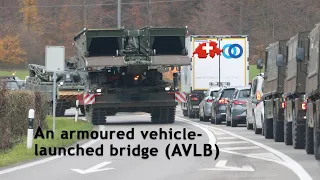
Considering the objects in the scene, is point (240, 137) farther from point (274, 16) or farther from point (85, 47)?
point (274, 16)

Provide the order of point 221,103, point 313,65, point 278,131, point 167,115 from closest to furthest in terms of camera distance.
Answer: point 313,65, point 278,131, point 167,115, point 221,103

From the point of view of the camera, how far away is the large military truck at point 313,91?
19.6 meters

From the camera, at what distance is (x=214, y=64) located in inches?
1774

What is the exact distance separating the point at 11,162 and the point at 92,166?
1.90 m

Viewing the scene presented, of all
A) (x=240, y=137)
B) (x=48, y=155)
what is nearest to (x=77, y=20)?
(x=240, y=137)

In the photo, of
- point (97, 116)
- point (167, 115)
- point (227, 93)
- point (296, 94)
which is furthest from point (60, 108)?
point (296, 94)

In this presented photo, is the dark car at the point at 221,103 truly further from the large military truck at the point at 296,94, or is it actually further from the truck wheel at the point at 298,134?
the truck wheel at the point at 298,134

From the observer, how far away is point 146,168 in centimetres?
1823

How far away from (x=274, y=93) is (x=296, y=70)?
400cm

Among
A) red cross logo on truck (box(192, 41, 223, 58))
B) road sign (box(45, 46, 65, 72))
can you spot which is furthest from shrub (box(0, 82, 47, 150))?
red cross logo on truck (box(192, 41, 223, 58))

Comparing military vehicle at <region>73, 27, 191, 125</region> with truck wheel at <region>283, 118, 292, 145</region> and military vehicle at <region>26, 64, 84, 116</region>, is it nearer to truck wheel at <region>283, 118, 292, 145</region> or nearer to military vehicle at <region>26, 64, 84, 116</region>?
military vehicle at <region>26, 64, 84, 116</region>

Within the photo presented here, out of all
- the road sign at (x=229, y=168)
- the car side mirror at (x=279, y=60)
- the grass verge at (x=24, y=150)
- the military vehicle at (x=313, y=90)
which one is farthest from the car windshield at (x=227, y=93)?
the road sign at (x=229, y=168)

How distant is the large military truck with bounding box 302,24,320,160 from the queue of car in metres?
8.55

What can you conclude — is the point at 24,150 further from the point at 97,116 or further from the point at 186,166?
the point at 97,116
